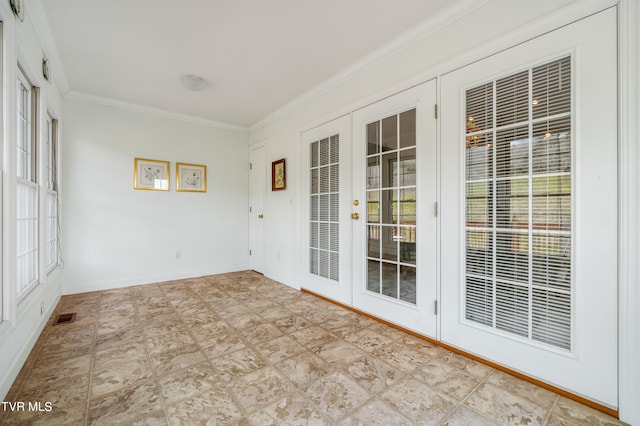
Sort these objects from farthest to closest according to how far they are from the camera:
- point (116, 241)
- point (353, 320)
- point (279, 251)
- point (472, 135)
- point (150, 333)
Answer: point (279, 251)
point (116, 241)
point (353, 320)
point (150, 333)
point (472, 135)

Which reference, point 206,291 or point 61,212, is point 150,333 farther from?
point 61,212

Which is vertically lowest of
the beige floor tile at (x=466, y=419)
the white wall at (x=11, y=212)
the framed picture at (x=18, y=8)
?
the beige floor tile at (x=466, y=419)

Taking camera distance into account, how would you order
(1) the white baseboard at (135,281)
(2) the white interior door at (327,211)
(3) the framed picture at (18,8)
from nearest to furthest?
(3) the framed picture at (18,8)
(2) the white interior door at (327,211)
(1) the white baseboard at (135,281)

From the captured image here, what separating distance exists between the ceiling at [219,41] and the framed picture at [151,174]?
3.00 feet

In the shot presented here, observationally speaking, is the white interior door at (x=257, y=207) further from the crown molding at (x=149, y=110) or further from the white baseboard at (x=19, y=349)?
the white baseboard at (x=19, y=349)

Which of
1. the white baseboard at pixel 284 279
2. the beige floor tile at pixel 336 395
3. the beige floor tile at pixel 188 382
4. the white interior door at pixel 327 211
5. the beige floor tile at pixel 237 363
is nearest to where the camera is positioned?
the beige floor tile at pixel 336 395

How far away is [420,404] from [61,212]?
14.2ft

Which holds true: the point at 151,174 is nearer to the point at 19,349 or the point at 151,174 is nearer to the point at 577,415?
the point at 19,349

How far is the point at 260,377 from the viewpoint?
1.79 m

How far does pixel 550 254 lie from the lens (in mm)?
1679

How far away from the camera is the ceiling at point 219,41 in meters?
2.07

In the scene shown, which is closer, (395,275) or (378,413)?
(378,413)

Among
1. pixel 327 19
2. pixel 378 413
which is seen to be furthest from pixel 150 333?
pixel 327 19

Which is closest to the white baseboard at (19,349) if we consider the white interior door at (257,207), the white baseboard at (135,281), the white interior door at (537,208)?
the white baseboard at (135,281)
